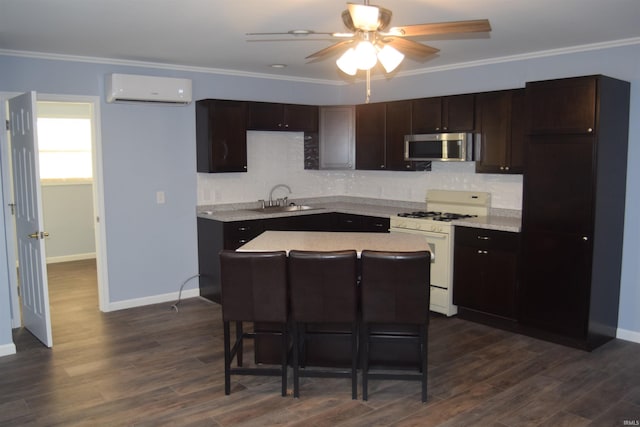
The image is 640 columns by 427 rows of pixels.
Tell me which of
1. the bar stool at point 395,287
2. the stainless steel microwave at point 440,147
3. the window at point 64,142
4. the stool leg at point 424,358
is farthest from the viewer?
the window at point 64,142

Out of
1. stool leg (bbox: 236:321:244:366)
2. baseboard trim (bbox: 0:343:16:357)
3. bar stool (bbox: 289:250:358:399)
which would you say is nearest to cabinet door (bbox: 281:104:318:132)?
stool leg (bbox: 236:321:244:366)

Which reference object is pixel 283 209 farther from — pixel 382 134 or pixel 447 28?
pixel 447 28

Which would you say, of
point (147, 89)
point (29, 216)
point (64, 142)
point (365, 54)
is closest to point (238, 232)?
point (147, 89)

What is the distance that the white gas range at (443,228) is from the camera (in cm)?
514

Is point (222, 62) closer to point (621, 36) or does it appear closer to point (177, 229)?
point (177, 229)

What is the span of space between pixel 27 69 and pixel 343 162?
3390 mm

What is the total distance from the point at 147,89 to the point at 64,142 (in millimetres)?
3329

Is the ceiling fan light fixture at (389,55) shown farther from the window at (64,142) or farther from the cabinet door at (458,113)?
the window at (64,142)

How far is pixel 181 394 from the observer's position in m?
3.59

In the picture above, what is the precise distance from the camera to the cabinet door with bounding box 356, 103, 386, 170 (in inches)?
243

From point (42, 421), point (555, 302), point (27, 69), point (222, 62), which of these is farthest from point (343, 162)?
point (42, 421)

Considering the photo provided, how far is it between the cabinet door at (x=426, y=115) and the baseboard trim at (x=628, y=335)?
2.46 meters

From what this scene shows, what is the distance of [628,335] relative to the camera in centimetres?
457

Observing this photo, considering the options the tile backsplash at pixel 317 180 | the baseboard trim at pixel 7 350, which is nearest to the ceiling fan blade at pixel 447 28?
the tile backsplash at pixel 317 180
